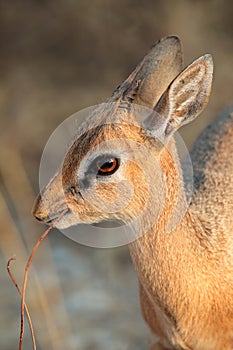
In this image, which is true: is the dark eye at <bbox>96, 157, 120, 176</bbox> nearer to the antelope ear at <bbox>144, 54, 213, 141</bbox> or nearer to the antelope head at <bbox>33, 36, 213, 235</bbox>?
the antelope head at <bbox>33, 36, 213, 235</bbox>

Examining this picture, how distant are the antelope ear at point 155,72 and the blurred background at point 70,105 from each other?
167cm

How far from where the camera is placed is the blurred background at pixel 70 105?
457cm

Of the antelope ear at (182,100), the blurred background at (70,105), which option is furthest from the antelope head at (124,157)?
Answer: the blurred background at (70,105)

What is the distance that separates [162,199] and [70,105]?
3466 millimetres

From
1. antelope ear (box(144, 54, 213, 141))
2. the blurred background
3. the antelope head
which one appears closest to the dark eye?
the antelope head

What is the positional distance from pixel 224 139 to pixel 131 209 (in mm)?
1018

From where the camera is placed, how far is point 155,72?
306cm

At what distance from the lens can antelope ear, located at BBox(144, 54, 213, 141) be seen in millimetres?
2695

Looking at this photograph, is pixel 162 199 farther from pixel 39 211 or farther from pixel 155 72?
pixel 155 72

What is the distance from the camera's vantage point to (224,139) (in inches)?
145

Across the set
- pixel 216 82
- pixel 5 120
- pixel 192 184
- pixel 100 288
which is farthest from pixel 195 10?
pixel 192 184

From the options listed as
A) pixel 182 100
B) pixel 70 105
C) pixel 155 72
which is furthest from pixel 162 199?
pixel 70 105

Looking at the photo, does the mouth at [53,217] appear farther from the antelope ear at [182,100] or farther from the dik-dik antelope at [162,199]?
the antelope ear at [182,100]

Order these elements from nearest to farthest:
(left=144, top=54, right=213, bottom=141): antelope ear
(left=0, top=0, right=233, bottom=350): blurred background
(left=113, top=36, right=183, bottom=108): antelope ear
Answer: (left=144, top=54, right=213, bottom=141): antelope ear < (left=113, top=36, right=183, bottom=108): antelope ear < (left=0, top=0, right=233, bottom=350): blurred background
